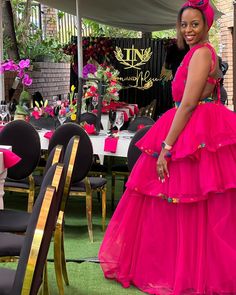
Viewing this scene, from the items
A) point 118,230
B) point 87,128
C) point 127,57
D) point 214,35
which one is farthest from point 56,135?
point 214,35

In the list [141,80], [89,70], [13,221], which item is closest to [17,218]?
[13,221]

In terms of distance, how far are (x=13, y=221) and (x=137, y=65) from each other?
25.3ft

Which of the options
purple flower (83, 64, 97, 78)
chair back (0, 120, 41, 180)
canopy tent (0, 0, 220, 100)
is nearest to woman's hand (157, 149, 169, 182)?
chair back (0, 120, 41, 180)

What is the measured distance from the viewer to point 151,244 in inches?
135

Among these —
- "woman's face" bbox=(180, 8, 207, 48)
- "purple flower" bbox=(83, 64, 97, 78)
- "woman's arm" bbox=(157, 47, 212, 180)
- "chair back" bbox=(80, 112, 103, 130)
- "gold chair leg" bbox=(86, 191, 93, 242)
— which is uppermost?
"woman's face" bbox=(180, 8, 207, 48)

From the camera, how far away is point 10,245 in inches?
111

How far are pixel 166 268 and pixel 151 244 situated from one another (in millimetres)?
153

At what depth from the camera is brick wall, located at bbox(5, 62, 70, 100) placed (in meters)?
11.0

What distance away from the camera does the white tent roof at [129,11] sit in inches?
411

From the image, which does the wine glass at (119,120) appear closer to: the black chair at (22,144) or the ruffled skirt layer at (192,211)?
the black chair at (22,144)

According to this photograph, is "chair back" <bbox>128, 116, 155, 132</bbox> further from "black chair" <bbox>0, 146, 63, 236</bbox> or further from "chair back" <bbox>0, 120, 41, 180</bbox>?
"black chair" <bbox>0, 146, 63, 236</bbox>

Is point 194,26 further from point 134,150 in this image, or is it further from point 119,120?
point 119,120

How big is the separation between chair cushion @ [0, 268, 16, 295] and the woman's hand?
3.85 ft

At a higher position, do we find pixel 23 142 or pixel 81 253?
pixel 23 142
